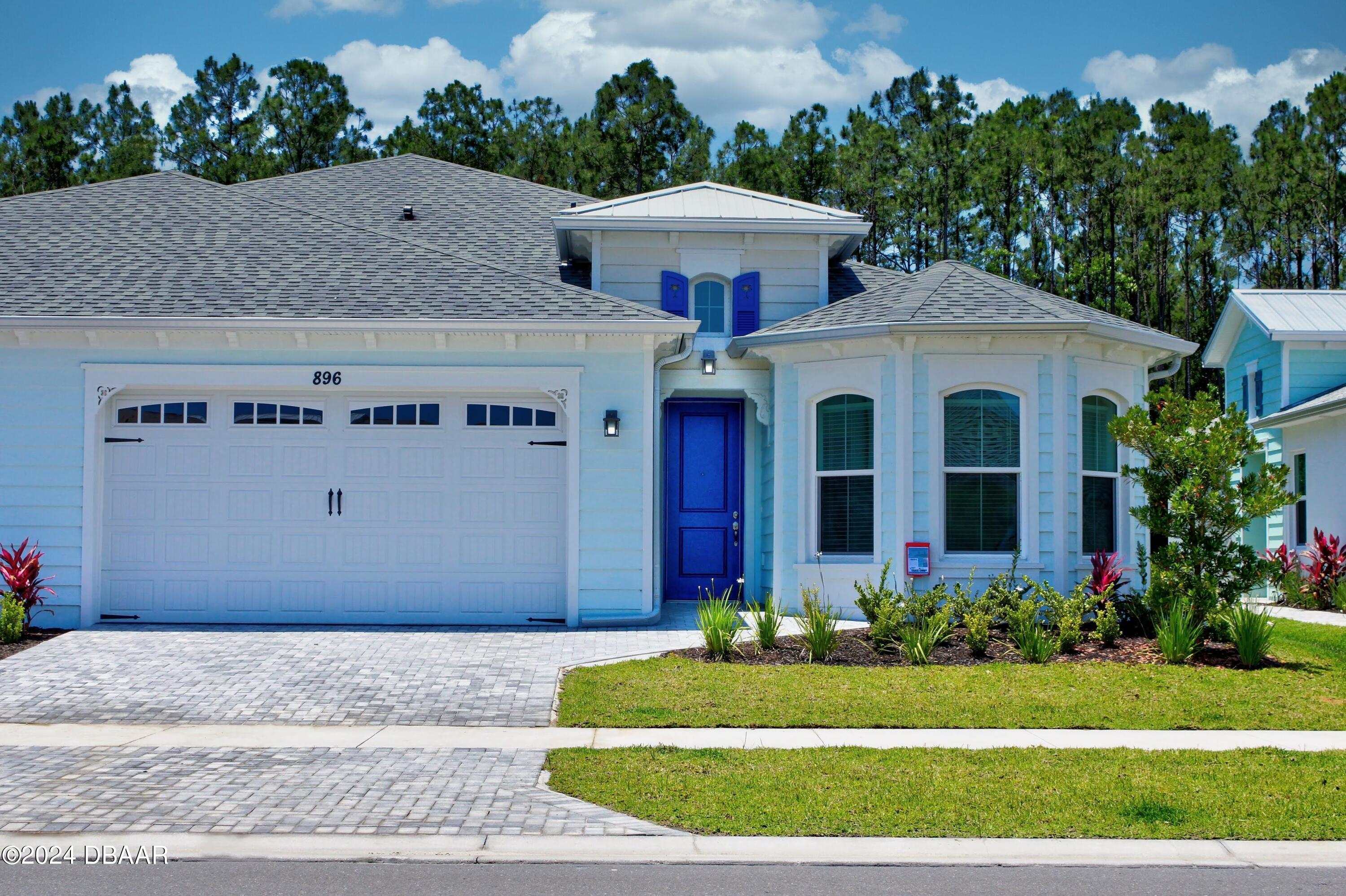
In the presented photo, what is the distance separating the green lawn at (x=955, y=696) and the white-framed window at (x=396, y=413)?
4147 mm

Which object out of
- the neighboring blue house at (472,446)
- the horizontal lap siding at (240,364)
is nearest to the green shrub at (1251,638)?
the neighboring blue house at (472,446)

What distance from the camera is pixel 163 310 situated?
40.8ft

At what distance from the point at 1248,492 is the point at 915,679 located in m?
3.95

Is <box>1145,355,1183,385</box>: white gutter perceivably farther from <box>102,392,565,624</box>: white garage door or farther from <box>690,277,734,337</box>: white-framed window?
<box>102,392,565,624</box>: white garage door

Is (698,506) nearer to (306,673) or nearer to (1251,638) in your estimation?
(306,673)

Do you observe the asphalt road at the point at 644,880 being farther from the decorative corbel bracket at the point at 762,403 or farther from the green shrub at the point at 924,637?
the decorative corbel bracket at the point at 762,403

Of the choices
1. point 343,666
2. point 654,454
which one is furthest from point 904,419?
point 343,666

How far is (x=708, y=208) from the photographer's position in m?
15.6

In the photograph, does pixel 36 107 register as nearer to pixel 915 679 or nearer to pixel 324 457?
pixel 324 457

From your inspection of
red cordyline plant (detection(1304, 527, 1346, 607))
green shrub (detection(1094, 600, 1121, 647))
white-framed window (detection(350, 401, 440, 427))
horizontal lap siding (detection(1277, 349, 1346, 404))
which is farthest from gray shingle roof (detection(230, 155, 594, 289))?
horizontal lap siding (detection(1277, 349, 1346, 404))

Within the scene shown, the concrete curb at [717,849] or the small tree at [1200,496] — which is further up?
the small tree at [1200,496]

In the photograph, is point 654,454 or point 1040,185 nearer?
point 654,454

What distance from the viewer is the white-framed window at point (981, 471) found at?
12469 mm

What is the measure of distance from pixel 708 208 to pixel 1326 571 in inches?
402
